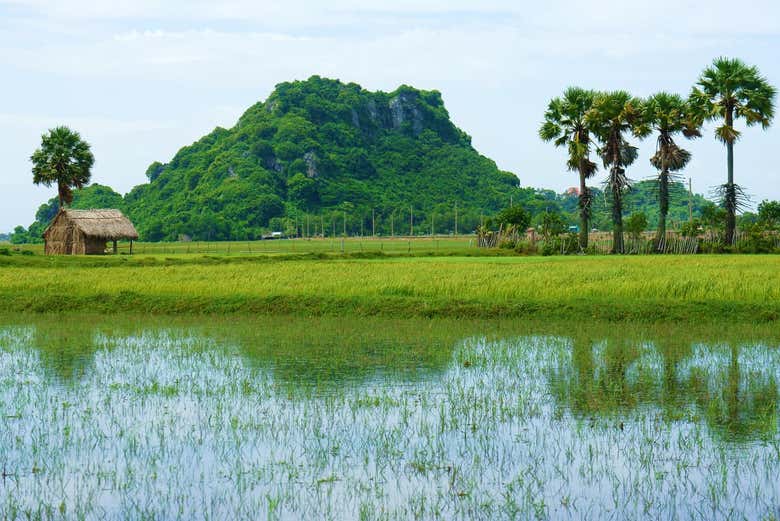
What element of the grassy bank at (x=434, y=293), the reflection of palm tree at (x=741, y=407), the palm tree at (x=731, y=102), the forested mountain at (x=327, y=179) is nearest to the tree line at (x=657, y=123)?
the palm tree at (x=731, y=102)

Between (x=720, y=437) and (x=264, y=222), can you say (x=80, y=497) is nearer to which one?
(x=720, y=437)

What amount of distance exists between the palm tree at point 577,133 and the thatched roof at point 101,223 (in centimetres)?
2571

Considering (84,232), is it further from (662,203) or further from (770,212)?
(770,212)

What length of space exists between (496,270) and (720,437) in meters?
18.2

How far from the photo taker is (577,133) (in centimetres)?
4666

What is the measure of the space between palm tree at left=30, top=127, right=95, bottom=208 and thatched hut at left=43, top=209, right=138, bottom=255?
9.01ft

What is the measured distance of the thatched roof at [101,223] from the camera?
51625 mm

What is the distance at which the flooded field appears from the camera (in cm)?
665

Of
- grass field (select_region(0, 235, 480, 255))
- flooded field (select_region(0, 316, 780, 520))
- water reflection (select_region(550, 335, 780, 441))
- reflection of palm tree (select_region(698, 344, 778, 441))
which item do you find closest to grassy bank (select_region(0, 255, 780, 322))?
flooded field (select_region(0, 316, 780, 520))

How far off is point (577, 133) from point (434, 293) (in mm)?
28321

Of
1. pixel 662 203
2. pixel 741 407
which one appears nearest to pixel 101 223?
pixel 662 203

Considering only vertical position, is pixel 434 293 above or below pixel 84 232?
below

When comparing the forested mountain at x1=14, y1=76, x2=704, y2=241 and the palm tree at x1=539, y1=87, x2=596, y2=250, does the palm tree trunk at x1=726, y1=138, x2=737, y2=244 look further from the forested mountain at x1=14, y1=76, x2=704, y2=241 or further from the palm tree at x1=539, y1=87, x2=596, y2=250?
the forested mountain at x1=14, y1=76, x2=704, y2=241

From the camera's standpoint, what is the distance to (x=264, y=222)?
122000 mm
